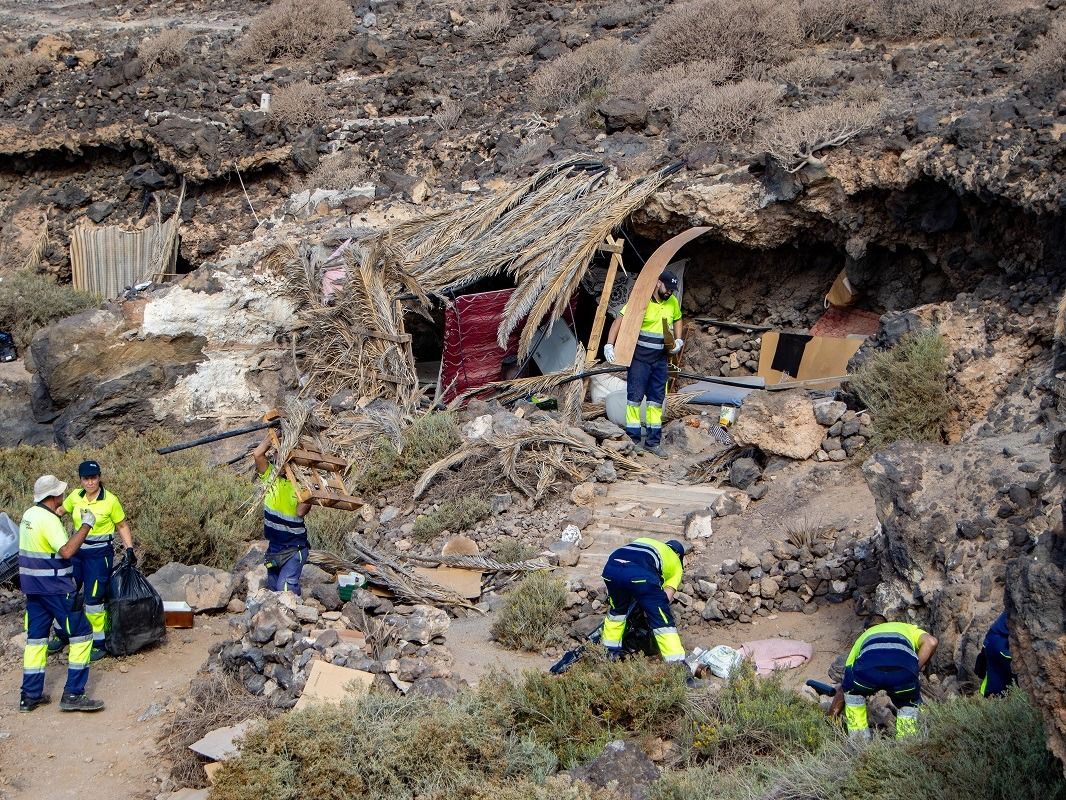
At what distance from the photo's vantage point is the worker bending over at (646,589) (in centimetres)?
657

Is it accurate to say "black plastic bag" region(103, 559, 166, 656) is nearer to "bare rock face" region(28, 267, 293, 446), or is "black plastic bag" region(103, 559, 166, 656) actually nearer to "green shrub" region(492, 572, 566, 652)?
"green shrub" region(492, 572, 566, 652)

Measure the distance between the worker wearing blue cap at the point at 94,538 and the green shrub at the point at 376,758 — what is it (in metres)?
2.41

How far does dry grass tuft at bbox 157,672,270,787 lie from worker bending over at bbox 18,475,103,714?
809 millimetres

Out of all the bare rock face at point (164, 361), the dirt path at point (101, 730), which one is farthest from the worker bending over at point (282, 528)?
the bare rock face at point (164, 361)

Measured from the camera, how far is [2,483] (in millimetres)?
10859

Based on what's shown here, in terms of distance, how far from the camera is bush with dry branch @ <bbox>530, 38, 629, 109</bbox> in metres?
16.7

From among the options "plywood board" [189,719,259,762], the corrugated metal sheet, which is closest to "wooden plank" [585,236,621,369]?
"plywood board" [189,719,259,762]

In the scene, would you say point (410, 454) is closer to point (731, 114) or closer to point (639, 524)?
point (639, 524)

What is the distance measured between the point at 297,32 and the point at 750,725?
18432 millimetres

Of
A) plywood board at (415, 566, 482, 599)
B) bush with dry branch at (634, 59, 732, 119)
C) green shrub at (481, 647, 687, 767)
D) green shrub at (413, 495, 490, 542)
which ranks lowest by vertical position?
plywood board at (415, 566, 482, 599)

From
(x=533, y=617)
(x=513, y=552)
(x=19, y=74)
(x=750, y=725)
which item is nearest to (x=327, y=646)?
(x=533, y=617)

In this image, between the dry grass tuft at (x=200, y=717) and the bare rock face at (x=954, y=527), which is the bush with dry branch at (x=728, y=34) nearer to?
the bare rock face at (x=954, y=527)

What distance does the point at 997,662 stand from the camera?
536 cm

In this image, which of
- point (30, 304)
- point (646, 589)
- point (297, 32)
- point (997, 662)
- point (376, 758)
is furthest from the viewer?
point (297, 32)
